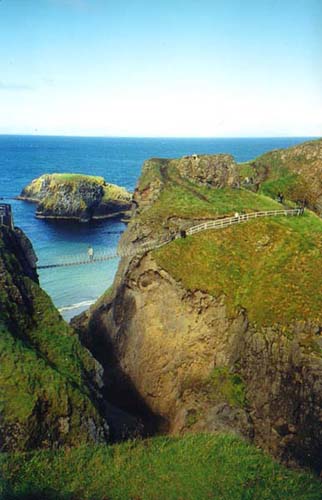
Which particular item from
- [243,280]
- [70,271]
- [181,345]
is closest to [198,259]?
[243,280]

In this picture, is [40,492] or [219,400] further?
[219,400]

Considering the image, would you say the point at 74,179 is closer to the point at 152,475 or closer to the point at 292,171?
the point at 292,171

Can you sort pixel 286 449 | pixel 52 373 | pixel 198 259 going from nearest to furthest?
pixel 52 373
pixel 286 449
pixel 198 259

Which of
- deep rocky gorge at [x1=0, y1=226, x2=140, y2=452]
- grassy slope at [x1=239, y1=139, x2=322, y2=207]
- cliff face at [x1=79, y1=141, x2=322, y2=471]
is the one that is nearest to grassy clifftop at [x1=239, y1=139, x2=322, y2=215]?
grassy slope at [x1=239, y1=139, x2=322, y2=207]

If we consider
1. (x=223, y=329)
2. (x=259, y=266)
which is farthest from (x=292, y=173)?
(x=223, y=329)

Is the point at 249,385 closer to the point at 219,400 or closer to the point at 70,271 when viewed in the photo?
the point at 219,400

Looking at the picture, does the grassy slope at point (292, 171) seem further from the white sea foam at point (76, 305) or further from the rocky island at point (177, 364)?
the white sea foam at point (76, 305)

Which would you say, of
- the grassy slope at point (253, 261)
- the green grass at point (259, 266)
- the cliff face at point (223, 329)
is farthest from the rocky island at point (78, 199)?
the green grass at point (259, 266)
